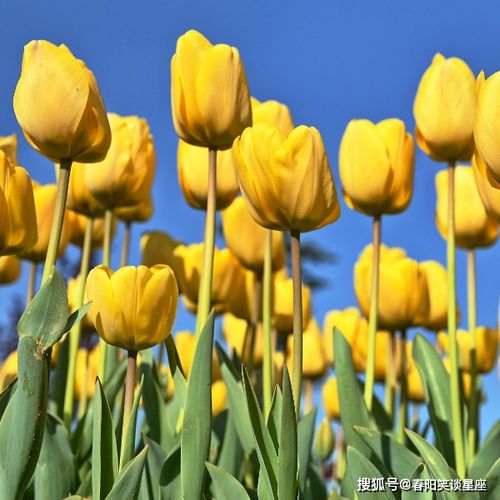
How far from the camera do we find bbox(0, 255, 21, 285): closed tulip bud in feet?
6.60

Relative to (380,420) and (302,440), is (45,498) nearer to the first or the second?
(302,440)

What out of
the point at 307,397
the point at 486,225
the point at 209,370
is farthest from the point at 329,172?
the point at 307,397

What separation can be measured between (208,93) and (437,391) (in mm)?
850

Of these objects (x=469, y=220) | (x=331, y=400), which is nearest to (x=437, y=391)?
(x=469, y=220)

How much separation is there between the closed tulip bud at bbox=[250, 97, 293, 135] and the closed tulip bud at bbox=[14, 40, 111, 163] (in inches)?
18.8

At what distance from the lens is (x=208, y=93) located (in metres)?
1.29

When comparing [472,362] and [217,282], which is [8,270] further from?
[472,362]

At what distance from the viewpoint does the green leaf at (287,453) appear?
3.08 ft

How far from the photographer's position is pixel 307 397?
8.80ft

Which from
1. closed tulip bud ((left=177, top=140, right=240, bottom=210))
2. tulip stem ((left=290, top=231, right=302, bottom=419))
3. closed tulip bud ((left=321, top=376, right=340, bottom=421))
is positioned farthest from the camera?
closed tulip bud ((left=321, top=376, right=340, bottom=421))

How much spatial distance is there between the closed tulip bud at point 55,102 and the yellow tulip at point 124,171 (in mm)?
430

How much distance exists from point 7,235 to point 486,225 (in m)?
1.22

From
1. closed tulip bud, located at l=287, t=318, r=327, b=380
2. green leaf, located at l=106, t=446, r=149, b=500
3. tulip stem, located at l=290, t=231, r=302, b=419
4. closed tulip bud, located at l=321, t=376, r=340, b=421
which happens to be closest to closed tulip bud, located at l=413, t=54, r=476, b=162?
tulip stem, located at l=290, t=231, r=302, b=419

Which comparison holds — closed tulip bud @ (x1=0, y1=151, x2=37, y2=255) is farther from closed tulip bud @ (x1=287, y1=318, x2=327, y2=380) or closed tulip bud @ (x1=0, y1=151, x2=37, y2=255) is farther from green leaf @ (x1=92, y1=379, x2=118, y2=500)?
closed tulip bud @ (x1=287, y1=318, x2=327, y2=380)
